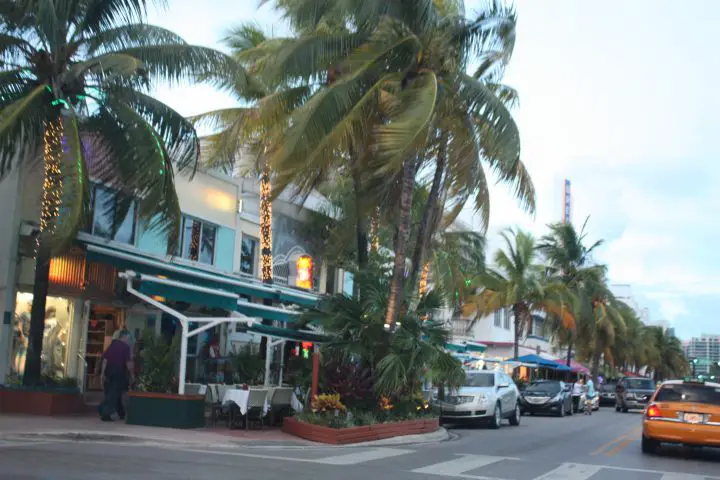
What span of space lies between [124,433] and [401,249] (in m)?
7.42

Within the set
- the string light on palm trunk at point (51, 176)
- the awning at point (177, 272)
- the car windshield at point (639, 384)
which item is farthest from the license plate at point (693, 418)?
the car windshield at point (639, 384)

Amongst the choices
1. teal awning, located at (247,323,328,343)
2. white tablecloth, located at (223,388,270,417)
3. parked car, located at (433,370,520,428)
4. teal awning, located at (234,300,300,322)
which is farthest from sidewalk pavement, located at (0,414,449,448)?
parked car, located at (433,370,520,428)

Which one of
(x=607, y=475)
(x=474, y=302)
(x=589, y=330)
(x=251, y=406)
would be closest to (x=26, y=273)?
(x=251, y=406)

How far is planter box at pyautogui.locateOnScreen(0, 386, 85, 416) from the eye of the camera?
16047 millimetres

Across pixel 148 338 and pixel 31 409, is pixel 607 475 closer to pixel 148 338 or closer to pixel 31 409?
pixel 148 338

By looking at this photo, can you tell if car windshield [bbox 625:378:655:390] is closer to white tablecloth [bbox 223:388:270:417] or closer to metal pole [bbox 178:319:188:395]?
white tablecloth [bbox 223:388:270:417]

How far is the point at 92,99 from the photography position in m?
16.3

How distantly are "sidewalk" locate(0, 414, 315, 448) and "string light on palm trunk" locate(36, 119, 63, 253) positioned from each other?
11.9ft

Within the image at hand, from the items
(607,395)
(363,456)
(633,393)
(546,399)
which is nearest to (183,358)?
(363,456)

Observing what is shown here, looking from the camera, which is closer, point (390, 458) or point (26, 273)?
point (390, 458)

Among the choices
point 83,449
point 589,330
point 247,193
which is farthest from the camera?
point 589,330

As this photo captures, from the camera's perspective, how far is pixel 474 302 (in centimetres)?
3872

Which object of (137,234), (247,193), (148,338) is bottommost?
(148,338)

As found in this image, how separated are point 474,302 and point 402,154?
2443 cm
